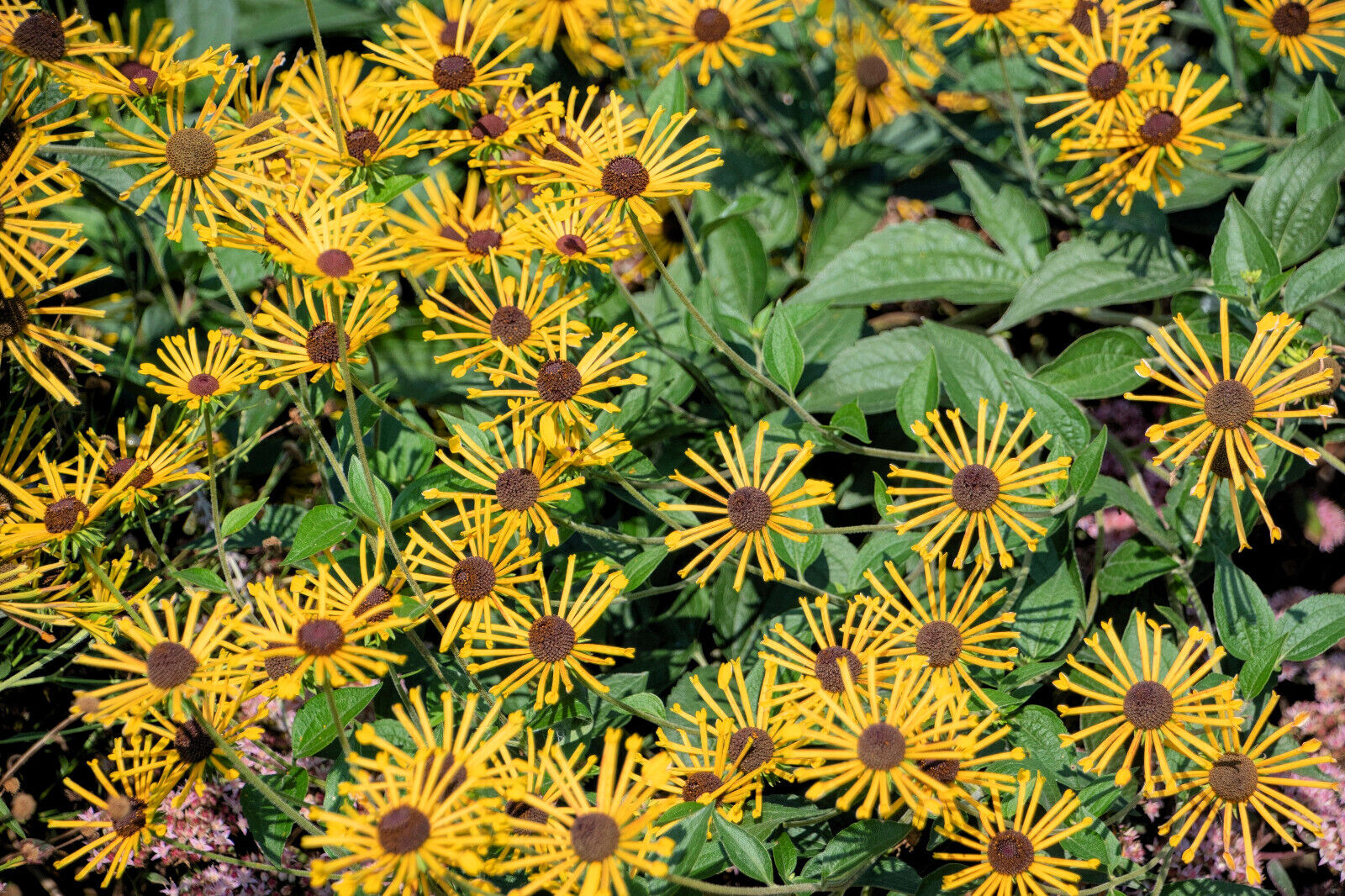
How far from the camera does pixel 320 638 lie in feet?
4.98

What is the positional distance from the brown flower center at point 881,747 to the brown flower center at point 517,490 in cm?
69

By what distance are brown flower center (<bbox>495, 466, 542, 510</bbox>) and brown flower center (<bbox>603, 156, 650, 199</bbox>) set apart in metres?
0.51

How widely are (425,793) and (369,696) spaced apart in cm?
49

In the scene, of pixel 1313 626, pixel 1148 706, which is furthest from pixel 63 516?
pixel 1313 626

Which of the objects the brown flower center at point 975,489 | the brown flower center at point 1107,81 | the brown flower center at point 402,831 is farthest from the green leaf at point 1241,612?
the brown flower center at point 402,831

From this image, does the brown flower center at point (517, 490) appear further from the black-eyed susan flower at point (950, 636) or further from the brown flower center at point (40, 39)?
the brown flower center at point (40, 39)

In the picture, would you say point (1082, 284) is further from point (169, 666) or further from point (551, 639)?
point (169, 666)

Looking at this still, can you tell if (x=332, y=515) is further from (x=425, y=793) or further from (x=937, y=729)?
(x=937, y=729)

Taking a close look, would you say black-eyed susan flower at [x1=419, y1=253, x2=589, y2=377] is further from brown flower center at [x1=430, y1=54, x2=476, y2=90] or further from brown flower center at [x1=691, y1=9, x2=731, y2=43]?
brown flower center at [x1=691, y1=9, x2=731, y2=43]

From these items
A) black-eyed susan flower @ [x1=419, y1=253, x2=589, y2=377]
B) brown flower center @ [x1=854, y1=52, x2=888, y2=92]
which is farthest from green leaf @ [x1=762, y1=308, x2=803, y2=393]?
brown flower center @ [x1=854, y1=52, x2=888, y2=92]

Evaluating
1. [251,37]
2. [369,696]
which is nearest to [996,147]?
[369,696]

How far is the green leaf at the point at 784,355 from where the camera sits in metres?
1.99

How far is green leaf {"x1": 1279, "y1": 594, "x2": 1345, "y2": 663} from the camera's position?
6.11 ft

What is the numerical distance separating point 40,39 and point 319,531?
101 centimetres
